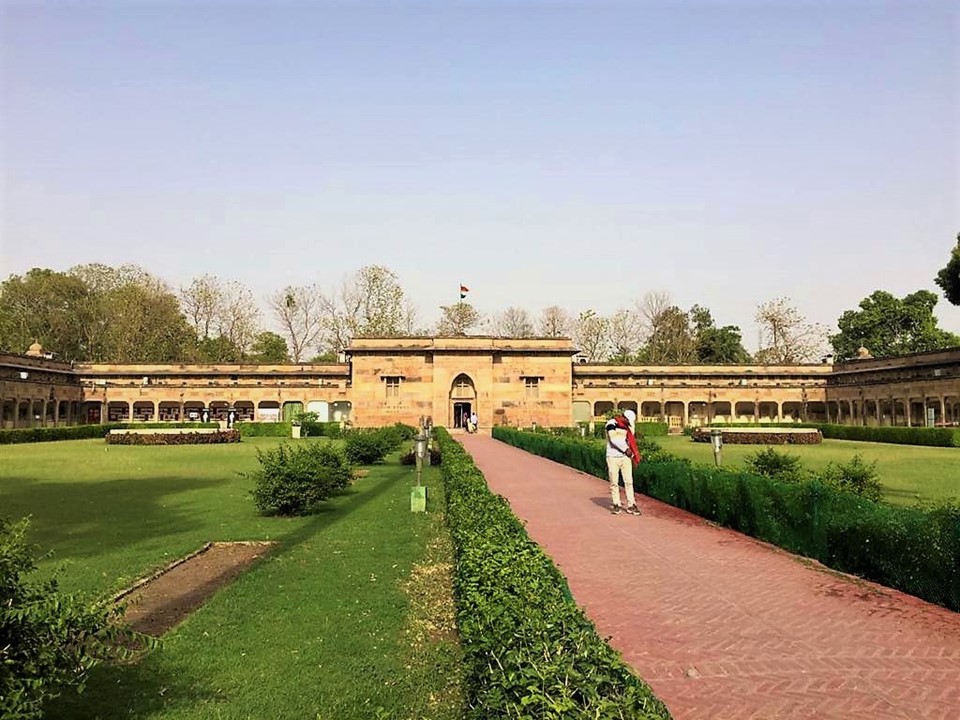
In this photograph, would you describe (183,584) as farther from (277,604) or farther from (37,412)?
(37,412)

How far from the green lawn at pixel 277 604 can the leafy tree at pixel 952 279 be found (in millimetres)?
32886

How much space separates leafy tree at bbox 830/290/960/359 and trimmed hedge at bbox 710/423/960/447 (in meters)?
36.2

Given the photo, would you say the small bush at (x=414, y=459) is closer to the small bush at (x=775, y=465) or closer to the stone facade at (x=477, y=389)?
the small bush at (x=775, y=465)

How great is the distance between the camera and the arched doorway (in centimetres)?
4994

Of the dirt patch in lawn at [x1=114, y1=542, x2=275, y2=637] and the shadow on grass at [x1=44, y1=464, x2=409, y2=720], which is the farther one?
the dirt patch in lawn at [x1=114, y1=542, x2=275, y2=637]

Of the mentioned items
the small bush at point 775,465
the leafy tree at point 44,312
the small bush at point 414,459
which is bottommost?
the small bush at point 414,459

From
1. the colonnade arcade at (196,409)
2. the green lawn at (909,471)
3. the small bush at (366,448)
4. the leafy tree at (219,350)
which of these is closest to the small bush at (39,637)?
the green lawn at (909,471)

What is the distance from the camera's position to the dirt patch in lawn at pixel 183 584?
636 centimetres

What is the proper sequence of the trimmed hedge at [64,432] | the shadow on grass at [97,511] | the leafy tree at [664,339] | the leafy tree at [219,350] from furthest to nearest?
the leafy tree at [664,339], the leafy tree at [219,350], the trimmed hedge at [64,432], the shadow on grass at [97,511]

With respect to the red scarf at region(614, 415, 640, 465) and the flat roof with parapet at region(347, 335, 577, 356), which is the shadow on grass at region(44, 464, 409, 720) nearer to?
the red scarf at region(614, 415, 640, 465)

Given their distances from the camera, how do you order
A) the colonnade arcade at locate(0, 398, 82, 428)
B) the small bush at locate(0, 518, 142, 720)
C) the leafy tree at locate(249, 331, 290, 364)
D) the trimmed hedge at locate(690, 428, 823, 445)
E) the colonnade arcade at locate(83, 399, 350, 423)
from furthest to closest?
A: 1. the leafy tree at locate(249, 331, 290, 364)
2. the colonnade arcade at locate(83, 399, 350, 423)
3. the colonnade arcade at locate(0, 398, 82, 428)
4. the trimmed hedge at locate(690, 428, 823, 445)
5. the small bush at locate(0, 518, 142, 720)

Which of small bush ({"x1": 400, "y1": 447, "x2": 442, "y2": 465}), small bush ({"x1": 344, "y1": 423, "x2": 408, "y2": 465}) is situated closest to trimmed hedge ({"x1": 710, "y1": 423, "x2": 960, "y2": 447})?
small bush ({"x1": 400, "y1": 447, "x2": 442, "y2": 465})

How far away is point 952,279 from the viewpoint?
115ft

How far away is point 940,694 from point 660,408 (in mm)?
54421
